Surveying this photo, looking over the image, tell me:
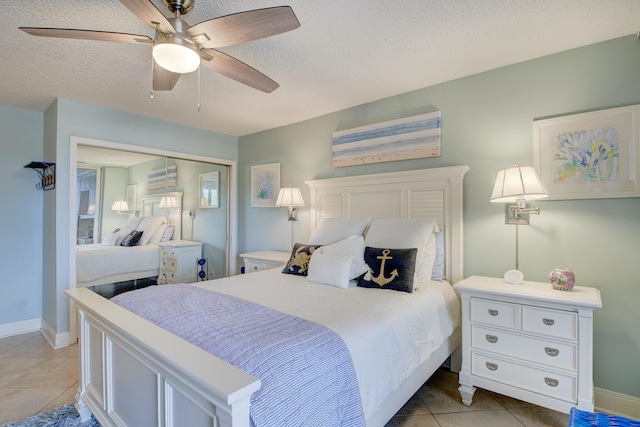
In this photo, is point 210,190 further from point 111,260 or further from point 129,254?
point 111,260

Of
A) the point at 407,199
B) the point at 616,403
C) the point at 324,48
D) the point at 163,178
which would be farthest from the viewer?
the point at 163,178

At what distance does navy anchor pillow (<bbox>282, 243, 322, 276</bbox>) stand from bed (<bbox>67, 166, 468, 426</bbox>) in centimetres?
10

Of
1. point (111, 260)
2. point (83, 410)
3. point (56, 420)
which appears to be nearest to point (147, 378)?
point (83, 410)

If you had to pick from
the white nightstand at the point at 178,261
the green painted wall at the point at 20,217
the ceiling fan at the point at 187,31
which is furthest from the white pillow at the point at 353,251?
the green painted wall at the point at 20,217

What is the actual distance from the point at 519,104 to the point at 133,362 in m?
2.84

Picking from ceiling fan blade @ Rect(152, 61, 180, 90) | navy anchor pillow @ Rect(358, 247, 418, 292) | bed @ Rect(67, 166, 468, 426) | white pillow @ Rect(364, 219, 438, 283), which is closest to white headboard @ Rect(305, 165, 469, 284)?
bed @ Rect(67, 166, 468, 426)

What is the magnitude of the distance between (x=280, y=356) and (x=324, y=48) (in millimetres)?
1876

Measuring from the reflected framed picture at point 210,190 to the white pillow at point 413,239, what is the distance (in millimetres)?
2599

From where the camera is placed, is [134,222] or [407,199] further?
[134,222]

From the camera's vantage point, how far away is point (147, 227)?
12.2ft

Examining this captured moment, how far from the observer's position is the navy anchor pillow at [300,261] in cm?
248

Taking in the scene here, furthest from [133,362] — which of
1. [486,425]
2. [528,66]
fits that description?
[528,66]

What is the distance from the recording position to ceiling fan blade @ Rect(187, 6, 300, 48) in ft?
4.29

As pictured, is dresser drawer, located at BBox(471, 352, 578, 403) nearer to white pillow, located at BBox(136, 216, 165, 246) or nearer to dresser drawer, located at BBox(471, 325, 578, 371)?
dresser drawer, located at BBox(471, 325, 578, 371)
